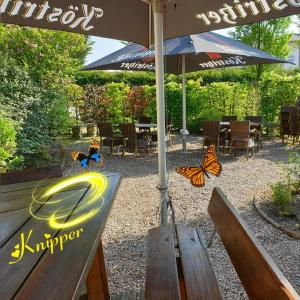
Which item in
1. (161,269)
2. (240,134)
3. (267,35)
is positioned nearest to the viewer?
(161,269)

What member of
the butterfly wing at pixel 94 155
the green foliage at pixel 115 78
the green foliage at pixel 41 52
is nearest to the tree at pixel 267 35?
the green foliage at pixel 115 78

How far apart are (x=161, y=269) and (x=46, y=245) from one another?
71 centimetres

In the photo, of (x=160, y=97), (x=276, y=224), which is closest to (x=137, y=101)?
(x=276, y=224)

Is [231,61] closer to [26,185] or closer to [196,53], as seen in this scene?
[196,53]

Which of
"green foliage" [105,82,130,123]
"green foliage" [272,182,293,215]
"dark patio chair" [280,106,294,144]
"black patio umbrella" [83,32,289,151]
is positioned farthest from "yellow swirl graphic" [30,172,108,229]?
"green foliage" [105,82,130,123]

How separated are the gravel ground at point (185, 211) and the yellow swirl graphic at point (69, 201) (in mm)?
1049

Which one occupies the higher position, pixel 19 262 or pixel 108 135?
pixel 19 262

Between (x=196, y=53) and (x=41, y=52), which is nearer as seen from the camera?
(x=196, y=53)

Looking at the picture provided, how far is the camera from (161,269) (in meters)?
1.90

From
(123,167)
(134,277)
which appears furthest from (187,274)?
(123,167)

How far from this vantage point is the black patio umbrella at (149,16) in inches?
91.4

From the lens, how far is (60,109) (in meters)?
8.60

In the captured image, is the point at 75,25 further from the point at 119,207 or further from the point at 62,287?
the point at 119,207

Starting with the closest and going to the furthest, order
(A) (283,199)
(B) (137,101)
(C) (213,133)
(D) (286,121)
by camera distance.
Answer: (A) (283,199) < (C) (213,133) < (D) (286,121) < (B) (137,101)
